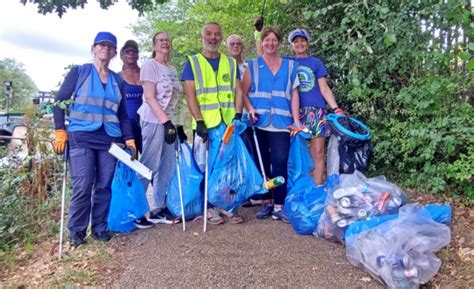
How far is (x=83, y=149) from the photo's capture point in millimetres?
3197

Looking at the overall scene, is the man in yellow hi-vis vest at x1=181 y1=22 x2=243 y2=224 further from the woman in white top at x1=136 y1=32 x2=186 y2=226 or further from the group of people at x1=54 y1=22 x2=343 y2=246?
the woman in white top at x1=136 y1=32 x2=186 y2=226

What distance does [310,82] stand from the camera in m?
3.96

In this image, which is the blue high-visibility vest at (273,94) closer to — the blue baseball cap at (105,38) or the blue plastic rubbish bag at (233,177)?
the blue plastic rubbish bag at (233,177)

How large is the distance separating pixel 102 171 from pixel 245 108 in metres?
1.46

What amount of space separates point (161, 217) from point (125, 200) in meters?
0.48

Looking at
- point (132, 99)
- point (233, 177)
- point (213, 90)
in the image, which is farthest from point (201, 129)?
point (132, 99)

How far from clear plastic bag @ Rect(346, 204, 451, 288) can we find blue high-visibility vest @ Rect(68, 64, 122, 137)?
2.14m

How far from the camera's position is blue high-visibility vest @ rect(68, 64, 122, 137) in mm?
3172

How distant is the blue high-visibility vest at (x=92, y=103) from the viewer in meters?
3.17

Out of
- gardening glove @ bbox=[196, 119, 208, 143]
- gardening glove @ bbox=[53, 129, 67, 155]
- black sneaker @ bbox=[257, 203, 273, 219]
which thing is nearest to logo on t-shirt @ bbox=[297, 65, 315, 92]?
gardening glove @ bbox=[196, 119, 208, 143]

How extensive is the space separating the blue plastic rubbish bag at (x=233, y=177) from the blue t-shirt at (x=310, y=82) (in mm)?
827

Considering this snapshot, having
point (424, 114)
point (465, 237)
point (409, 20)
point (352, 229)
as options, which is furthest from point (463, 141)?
point (352, 229)

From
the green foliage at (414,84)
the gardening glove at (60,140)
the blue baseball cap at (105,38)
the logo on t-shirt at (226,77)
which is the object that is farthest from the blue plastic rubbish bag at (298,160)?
the gardening glove at (60,140)

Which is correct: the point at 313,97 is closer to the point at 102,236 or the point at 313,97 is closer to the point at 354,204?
the point at 354,204
